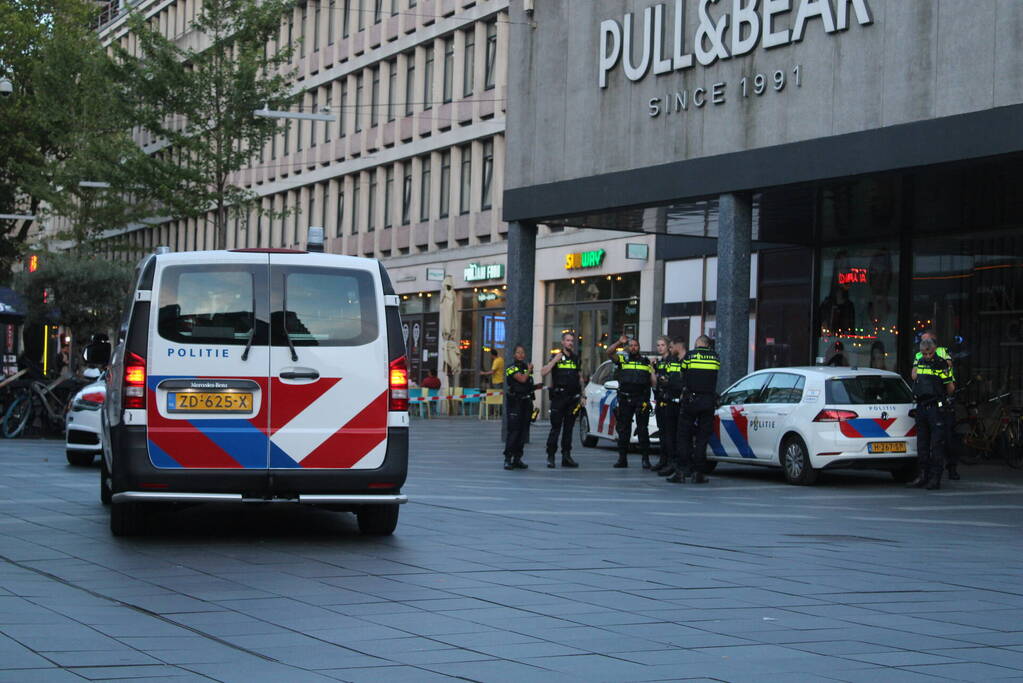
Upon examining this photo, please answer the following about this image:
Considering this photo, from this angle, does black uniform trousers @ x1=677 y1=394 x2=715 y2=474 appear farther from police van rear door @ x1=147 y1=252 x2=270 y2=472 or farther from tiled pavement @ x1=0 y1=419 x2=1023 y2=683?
police van rear door @ x1=147 y1=252 x2=270 y2=472

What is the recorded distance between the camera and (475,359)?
49.0 m

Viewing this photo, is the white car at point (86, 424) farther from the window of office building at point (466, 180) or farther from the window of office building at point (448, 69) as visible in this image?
the window of office building at point (448, 69)

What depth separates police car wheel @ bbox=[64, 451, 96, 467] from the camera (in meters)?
21.3

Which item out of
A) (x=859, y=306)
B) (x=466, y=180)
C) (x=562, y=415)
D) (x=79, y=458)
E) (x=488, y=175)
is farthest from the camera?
(x=466, y=180)

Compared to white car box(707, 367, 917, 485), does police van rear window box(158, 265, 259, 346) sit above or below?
above

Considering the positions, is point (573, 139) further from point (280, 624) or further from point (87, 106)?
point (87, 106)

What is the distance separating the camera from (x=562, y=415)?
22703 mm

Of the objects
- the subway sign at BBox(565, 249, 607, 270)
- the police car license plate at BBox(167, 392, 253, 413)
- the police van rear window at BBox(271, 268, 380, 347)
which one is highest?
the subway sign at BBox(565, 249, 607, 270)

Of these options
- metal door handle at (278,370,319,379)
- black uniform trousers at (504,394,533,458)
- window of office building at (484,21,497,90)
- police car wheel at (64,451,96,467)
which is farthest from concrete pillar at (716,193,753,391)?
window of office building at (484,21,497,90)

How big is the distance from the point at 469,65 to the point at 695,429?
29.7 meters

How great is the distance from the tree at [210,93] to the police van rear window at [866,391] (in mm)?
24003

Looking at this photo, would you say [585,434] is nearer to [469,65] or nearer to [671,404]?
[671,404]

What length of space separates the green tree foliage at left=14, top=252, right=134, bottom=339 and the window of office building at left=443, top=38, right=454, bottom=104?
12.8 meters

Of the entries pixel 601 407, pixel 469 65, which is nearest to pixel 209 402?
pixel 601 407
